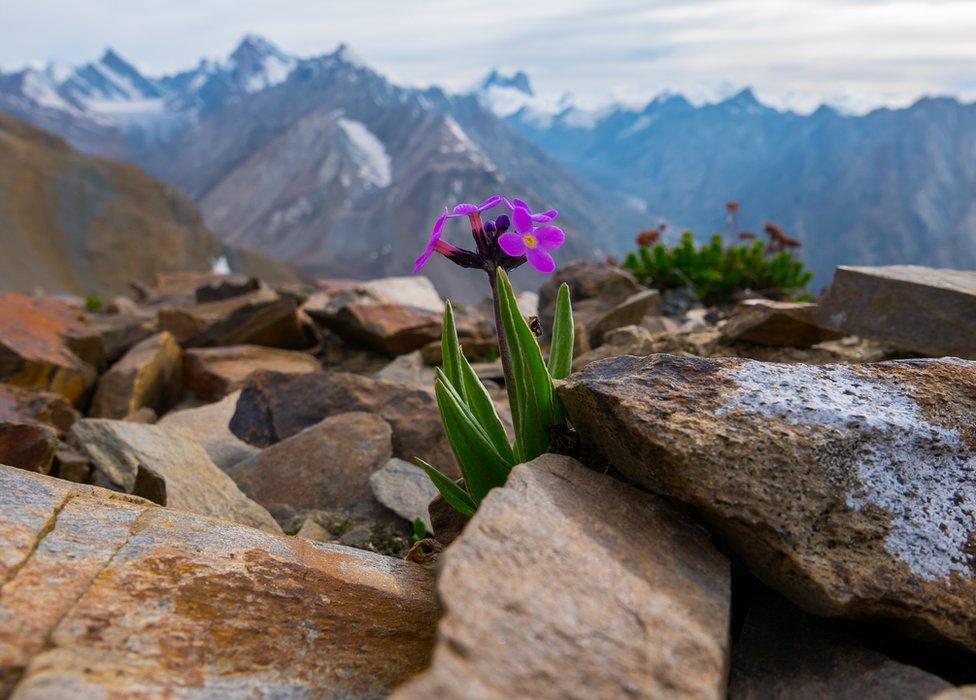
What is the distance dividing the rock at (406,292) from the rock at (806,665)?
8389 millimetres

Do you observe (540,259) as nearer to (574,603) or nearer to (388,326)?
(574,603)

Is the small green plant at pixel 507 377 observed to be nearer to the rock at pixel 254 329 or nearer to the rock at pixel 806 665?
the rock at pixel 806 665

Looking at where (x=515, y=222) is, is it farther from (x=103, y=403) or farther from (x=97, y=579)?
(x=103, y=403)

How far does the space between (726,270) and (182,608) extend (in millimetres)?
9358

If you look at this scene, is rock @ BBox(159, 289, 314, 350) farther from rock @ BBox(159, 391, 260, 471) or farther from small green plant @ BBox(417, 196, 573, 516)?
small green plant @ BBox(417, 196, 573, 516)

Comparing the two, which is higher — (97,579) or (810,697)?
(97,579)

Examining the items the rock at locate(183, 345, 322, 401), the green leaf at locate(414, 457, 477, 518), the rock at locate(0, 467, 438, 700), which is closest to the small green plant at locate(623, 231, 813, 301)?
the rock at locate(183, 345, 322, 401)

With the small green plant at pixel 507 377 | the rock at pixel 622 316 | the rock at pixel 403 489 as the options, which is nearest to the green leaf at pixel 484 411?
the small green plant at pixel 507 377

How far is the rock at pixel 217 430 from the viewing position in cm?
526

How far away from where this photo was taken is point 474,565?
5.82ft

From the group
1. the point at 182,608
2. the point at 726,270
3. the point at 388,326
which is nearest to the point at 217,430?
the point at 388,326

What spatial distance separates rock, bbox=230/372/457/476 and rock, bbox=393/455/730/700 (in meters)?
2.88

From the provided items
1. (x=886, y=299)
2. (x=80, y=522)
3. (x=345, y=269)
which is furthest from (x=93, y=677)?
(x=345, y=269)

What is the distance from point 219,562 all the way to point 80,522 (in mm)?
485
